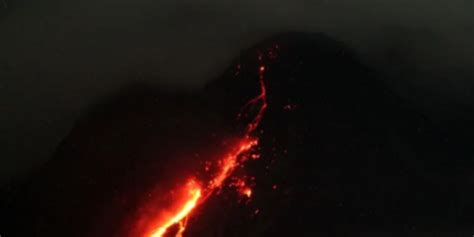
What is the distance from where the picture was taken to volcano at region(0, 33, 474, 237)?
17.8 meters

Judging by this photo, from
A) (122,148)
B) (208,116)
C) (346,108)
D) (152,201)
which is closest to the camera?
(152,201)

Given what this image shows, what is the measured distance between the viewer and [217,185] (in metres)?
18.5

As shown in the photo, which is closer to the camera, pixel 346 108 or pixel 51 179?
pixel 51 179

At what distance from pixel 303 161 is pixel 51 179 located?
10294 millimetres

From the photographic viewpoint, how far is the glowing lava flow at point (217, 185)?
675 inches

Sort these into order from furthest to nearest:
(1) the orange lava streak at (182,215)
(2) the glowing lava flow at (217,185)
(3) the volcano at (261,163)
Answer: (3) the volcano at (261,163) < (2) the glowing lava flow at (217,185) < (1) the orange lava streak at (182,215)

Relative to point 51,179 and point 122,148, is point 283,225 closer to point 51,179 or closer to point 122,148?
point 122,148

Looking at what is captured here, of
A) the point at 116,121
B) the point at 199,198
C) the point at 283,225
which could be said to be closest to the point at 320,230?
the point at 283,225

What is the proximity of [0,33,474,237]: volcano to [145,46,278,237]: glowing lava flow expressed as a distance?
5 centimetres

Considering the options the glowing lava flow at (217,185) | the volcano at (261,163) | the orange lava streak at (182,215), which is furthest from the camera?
the volcano at (261,163)

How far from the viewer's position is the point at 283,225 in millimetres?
18641

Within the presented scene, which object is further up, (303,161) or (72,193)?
(72,193)

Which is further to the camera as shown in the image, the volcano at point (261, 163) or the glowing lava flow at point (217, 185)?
the volcano at point (261, 163)

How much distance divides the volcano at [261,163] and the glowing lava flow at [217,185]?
0.05m
